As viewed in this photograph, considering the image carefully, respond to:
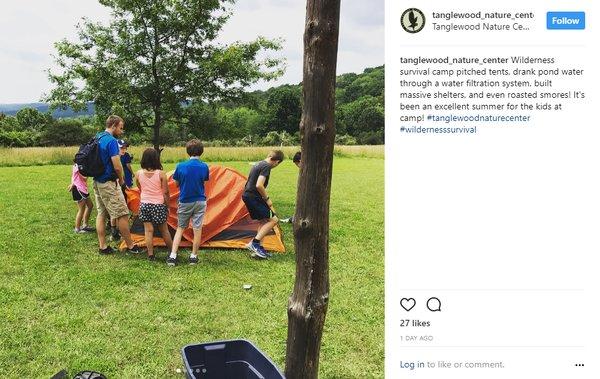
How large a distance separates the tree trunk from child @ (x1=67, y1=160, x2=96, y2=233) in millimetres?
5761

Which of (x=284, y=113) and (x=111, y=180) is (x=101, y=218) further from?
(x=284, y=113)

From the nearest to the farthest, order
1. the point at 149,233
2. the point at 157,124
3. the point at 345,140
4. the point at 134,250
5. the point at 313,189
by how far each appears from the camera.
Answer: the point at 313,189 → the point at 149,233 → the point at 134,250 → the point at 157,124 → the point at 345,140

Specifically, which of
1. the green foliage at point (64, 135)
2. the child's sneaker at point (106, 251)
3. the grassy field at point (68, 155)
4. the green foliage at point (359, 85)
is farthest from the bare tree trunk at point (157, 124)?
the green foliage at point (359, 85)

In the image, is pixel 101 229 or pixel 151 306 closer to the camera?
pixel 151 306

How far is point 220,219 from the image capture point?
8.15 metres

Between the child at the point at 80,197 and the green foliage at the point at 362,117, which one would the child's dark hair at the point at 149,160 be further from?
the green foliage at the point at 362,117

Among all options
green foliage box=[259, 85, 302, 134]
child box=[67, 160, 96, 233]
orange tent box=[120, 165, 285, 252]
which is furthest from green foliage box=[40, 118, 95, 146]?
orange tent box=[120, 165, 285, 252]

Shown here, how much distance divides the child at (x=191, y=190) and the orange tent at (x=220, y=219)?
80cm

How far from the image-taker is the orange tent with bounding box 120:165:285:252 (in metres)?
7.96

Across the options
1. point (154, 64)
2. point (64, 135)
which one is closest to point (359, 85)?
point (64, 135)

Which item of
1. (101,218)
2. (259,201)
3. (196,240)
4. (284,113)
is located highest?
(284,113)
